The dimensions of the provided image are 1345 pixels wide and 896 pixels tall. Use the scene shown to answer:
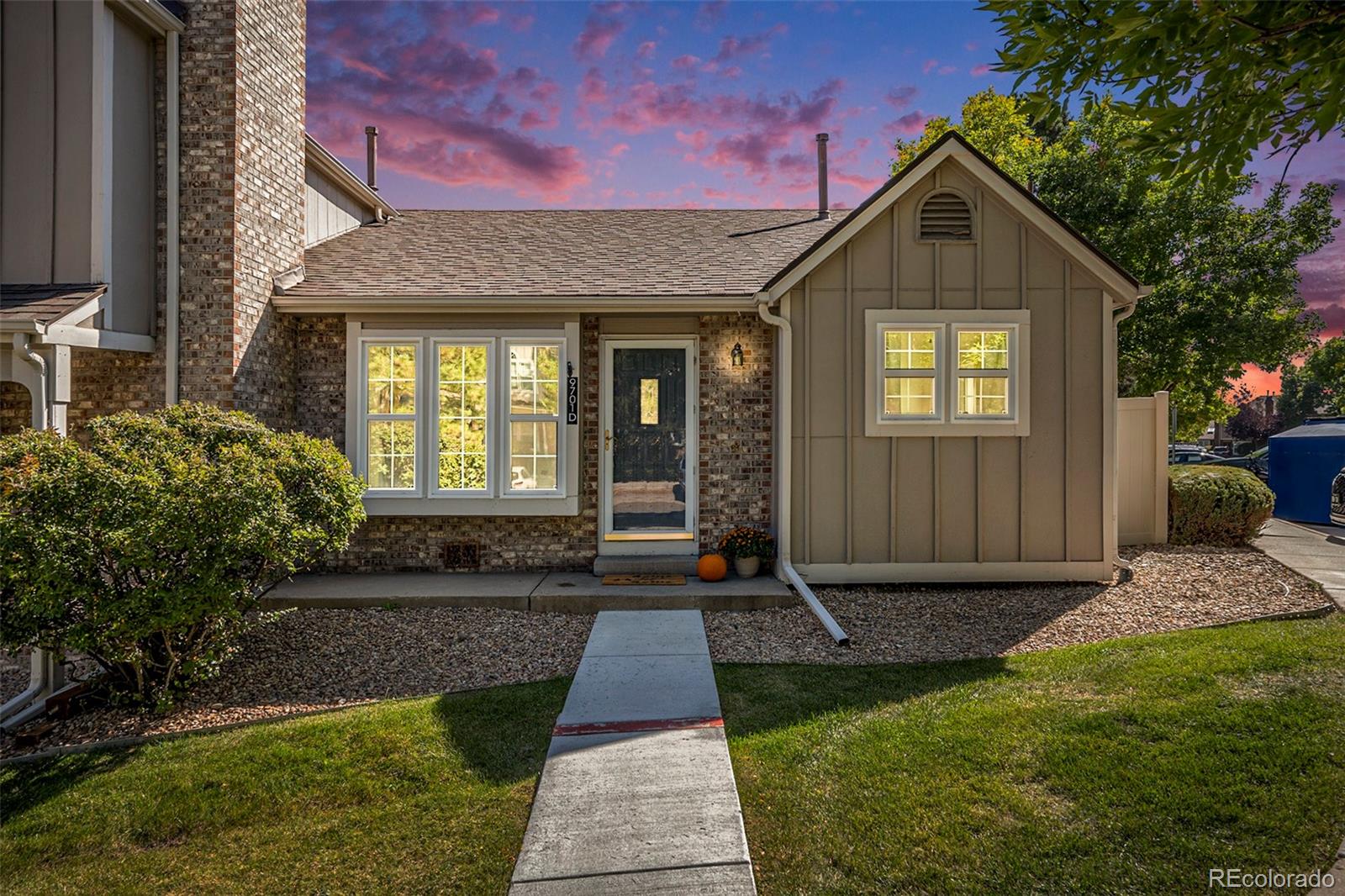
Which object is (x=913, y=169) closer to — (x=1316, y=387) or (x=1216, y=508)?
(x=1216, y=508)


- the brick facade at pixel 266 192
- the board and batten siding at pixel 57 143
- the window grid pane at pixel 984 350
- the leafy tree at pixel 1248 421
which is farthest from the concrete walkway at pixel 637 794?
the leafy tree at pixel 1248 421

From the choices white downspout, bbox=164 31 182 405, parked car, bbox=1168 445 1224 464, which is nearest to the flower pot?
white downspout, bbox=164 31 182 405

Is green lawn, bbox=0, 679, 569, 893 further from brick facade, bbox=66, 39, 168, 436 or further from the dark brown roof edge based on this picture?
the dark brown roof edge

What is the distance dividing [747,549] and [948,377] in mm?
2916

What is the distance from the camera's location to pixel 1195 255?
47.3 ft

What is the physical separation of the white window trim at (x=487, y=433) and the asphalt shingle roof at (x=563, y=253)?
46 cm

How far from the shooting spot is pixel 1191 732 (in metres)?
3.71

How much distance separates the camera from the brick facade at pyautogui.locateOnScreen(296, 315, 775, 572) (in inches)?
314

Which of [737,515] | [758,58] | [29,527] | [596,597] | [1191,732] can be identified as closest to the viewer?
[1191,732]

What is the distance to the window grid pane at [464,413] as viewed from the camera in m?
7.95

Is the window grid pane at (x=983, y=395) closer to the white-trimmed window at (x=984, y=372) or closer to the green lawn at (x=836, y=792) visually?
the white-trimmed window at (x=984, y=372)

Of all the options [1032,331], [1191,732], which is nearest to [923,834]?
[1191,732]

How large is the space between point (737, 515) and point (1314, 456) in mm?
11215

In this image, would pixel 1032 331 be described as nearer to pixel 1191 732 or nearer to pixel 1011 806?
pixel 1191 732
